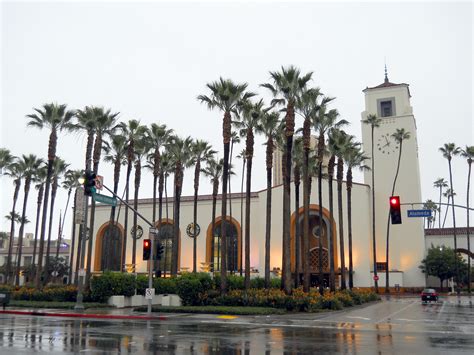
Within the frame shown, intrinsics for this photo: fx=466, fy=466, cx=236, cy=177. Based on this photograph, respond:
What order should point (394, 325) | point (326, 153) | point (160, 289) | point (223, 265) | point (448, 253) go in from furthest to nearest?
point (448, 253) → point (326, 153) → point (160, 289) → point (223, 265) → point (394, 325)

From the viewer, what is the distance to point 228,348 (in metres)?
13.3

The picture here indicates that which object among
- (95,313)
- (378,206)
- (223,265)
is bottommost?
(95,313)

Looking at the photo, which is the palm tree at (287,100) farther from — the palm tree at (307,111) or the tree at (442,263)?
the tree at (442,263)

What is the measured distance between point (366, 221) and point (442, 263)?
1037cm

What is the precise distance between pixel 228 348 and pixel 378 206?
176 feet

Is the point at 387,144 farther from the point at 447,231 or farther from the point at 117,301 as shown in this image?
the point at 117,301

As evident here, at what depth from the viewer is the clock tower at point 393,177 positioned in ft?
199

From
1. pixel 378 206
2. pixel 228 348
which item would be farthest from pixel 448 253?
pixel 228 348

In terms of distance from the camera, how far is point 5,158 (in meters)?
47.9

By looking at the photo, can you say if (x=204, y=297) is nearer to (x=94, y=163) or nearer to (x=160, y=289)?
(x=160, y=289)

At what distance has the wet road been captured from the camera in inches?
510

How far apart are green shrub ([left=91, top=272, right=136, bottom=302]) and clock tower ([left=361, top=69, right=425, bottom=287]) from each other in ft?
122

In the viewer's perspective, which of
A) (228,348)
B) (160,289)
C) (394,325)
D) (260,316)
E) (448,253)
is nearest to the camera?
(228,348)

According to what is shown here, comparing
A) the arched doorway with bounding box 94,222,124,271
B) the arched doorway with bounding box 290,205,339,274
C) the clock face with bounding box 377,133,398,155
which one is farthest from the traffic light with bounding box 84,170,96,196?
the clock face with bounding box 377,133,398,155
